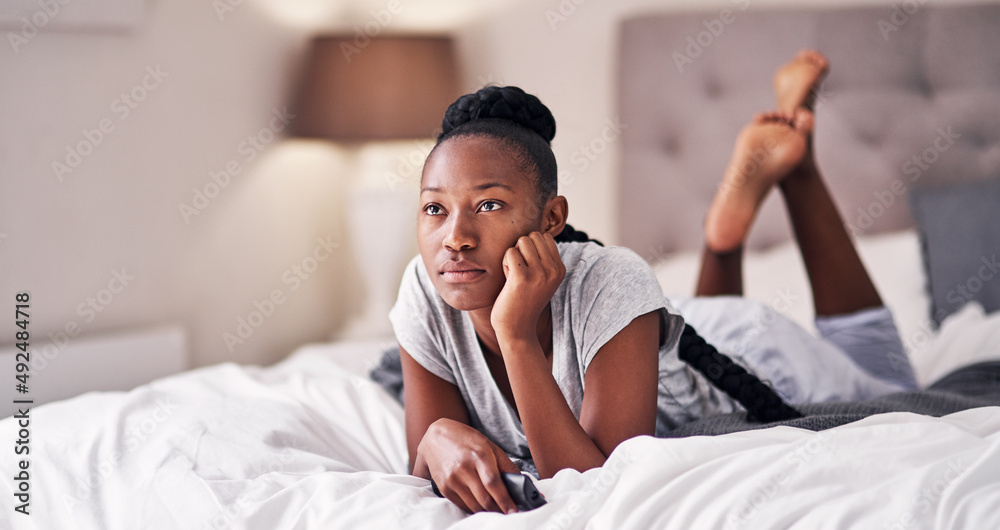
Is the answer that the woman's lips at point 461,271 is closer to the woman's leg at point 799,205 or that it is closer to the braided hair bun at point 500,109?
the braided hair bun at point 500,109

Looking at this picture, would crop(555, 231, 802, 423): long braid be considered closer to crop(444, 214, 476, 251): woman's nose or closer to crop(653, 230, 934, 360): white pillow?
crop(444, 214, 476, 251): woman's nose

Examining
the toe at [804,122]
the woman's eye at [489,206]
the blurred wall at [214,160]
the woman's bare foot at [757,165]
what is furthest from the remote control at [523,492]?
the blurred wall at [214,160]

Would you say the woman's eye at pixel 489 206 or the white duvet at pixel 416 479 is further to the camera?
the woman's eye at pixel 489 206

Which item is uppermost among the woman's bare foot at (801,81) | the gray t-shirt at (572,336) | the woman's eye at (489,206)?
the woman's bare foot at (801,81)

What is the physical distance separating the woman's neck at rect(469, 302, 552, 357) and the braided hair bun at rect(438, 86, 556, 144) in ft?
0.74

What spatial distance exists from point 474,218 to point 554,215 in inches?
4.9

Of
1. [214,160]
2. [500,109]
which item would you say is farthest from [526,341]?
[214,160]

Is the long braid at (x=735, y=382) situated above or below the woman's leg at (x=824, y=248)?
below

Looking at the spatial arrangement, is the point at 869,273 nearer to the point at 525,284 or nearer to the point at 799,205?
the point at 799,205

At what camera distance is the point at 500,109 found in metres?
0.90

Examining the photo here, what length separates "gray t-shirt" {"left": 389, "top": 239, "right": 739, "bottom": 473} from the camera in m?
0.89

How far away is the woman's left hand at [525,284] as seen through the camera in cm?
82

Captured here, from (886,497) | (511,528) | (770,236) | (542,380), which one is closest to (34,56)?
(542,380)

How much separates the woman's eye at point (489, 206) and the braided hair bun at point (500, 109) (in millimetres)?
119
